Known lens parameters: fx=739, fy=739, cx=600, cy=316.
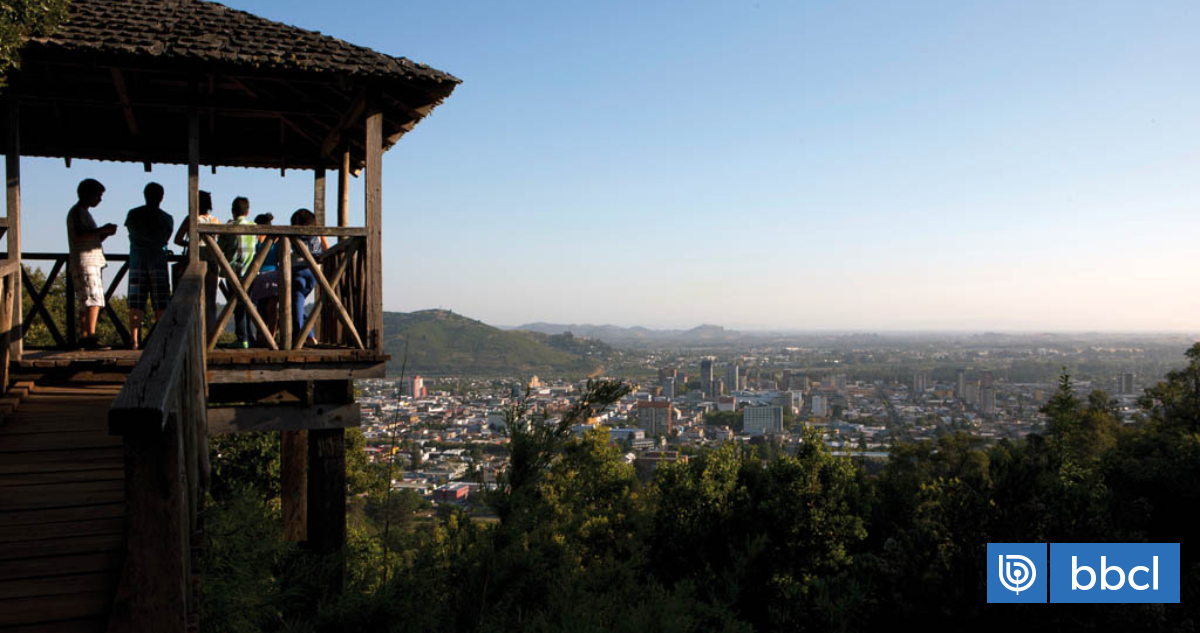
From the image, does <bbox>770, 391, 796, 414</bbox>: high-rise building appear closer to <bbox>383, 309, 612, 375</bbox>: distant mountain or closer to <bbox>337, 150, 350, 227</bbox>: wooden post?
<bbox>383, 309, 612, 375</bbox>: distant mountain

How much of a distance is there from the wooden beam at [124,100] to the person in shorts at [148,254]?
2.83ft

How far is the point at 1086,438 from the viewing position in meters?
27.5

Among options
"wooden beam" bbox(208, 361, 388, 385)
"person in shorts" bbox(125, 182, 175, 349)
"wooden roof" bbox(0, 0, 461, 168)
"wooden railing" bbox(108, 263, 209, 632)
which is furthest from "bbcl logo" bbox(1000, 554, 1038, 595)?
"person in shorts" bbox(125, 182, 175, 349)

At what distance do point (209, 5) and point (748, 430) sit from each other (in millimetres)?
57744

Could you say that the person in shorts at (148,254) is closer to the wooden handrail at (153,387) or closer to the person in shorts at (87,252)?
the person in shorts at (87,252)

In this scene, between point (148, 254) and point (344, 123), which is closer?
point (148, 254)

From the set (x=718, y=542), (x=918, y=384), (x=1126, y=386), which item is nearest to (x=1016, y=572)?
(x=718, y=542)

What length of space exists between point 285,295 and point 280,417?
1033mm

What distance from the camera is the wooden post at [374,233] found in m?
6.20

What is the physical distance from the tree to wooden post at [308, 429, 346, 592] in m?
3.43

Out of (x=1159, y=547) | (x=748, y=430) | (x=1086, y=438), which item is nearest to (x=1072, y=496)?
(x=1159, y=547)

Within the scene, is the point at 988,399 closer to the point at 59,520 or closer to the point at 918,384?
the point at 918,384

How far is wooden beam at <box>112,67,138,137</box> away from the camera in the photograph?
6.18 m

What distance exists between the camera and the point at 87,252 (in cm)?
643
